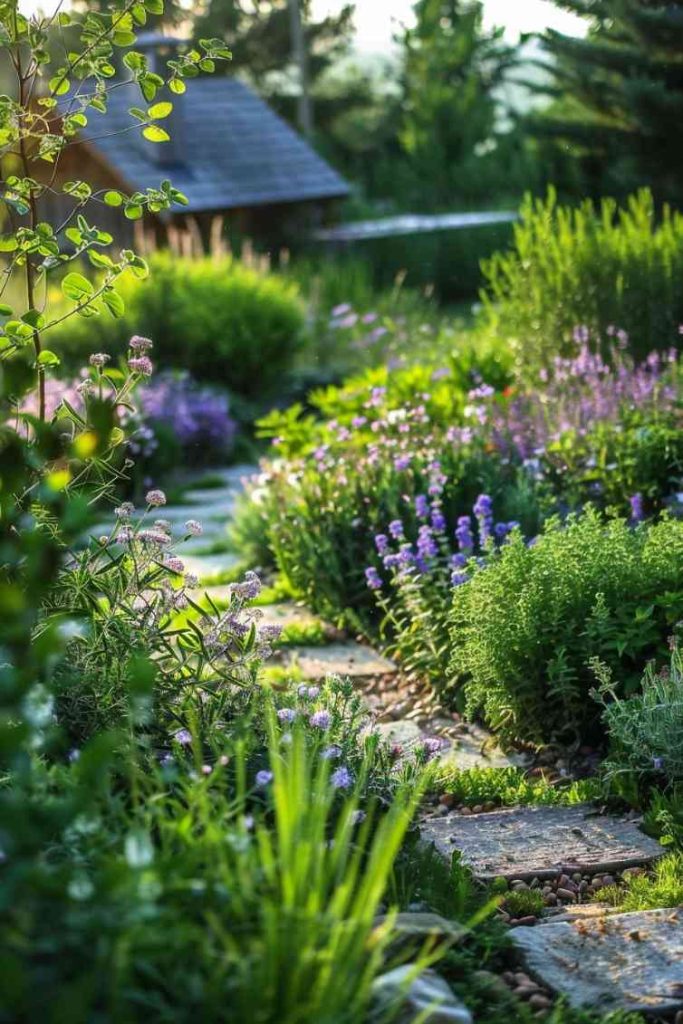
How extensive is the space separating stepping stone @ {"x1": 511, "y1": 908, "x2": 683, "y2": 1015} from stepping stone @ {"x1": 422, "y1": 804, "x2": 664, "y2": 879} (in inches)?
13.3

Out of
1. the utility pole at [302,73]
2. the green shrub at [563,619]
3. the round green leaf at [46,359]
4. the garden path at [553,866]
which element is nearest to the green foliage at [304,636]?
the garden path at [553,866]

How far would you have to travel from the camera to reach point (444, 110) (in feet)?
94.0

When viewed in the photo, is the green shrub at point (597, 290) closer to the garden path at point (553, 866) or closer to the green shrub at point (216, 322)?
the garden path at point (553, 866)

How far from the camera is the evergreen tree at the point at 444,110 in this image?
90.8 ft

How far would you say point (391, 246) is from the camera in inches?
906

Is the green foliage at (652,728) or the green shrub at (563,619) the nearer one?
the green foliage at (652,728)

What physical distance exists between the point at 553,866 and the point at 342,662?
200 centimetres

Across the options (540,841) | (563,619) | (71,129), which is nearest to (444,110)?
(563,619)

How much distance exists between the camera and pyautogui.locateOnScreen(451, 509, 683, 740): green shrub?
407 cm

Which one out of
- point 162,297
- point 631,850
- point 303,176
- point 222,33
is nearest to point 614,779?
point 631,850

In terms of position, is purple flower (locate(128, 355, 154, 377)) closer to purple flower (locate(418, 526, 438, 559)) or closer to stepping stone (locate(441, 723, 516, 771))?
stepping stone (locate(441, 723, 516, 771))

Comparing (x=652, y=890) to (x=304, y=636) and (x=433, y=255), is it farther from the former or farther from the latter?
(x=433, y=255)

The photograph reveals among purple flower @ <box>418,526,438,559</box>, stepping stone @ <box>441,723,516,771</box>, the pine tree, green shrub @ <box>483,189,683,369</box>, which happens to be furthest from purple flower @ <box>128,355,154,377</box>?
the pine tree

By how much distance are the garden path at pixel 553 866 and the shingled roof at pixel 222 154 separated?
14757mm
